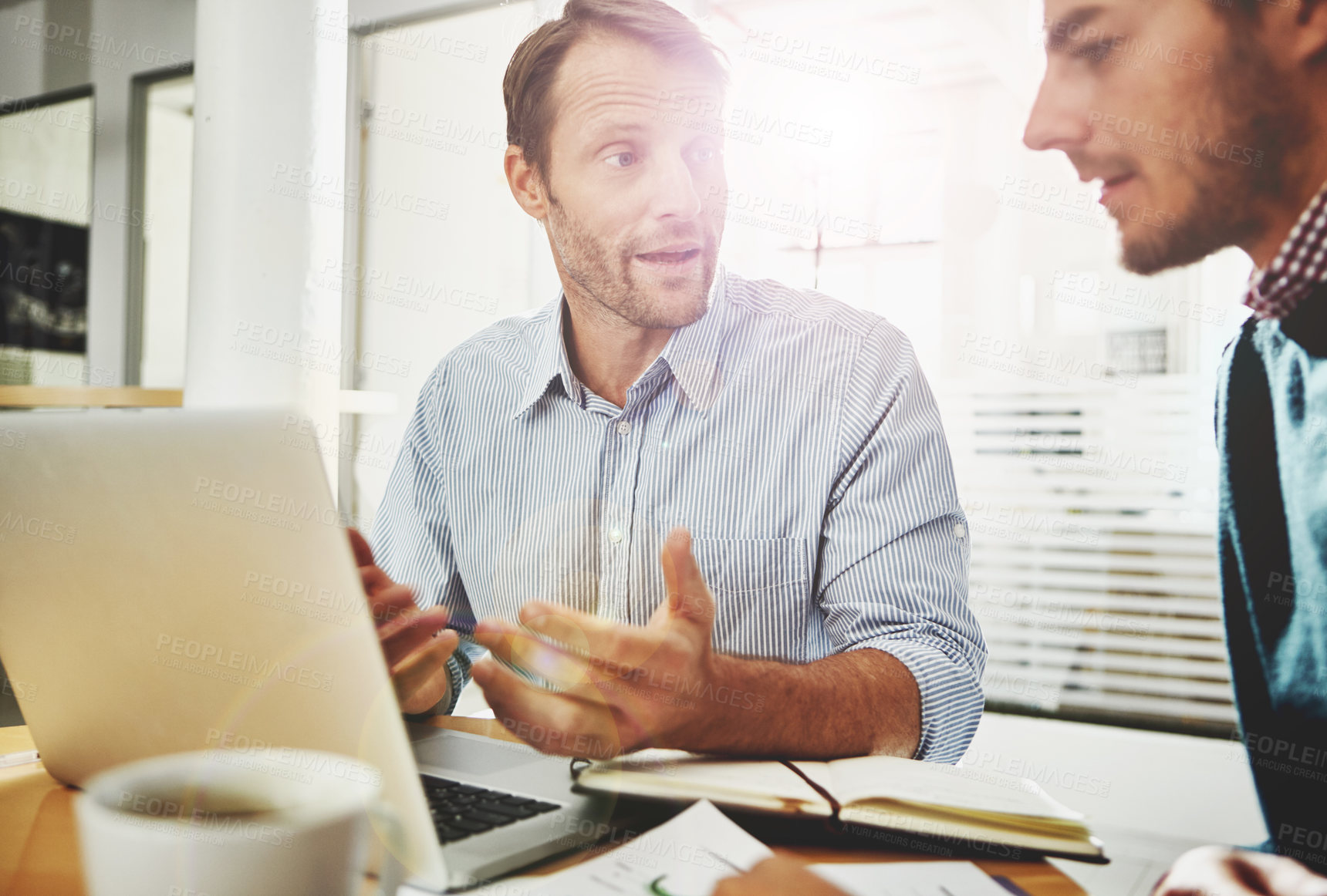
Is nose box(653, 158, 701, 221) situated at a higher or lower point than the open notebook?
higher

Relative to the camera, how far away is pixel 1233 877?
569 millimetres

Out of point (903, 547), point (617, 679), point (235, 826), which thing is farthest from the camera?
point (903, 547)

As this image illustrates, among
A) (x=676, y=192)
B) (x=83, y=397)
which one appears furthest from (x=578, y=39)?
(x=83, y=397)

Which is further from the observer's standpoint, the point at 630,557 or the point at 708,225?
the point at 708,225

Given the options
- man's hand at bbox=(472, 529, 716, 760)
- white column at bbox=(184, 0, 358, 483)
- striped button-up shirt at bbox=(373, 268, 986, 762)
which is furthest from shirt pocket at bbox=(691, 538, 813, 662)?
white column at bbox=(184, 0, 358, 483)

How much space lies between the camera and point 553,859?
1.65ft

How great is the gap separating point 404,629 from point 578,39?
1429 millimetres

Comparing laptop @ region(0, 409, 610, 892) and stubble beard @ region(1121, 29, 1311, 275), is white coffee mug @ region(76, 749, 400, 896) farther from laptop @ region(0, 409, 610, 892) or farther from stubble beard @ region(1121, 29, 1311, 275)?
stubble beard @ region(1121, 29, 1311, 275)

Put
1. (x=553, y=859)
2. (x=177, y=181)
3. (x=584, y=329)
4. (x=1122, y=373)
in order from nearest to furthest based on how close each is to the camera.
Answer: (x=553, y=859)
(x=584, y=329)
(x=1122, y=373)
(x=177, y=181)

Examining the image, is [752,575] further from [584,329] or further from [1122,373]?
[1122,373]

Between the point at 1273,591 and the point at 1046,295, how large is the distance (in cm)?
113

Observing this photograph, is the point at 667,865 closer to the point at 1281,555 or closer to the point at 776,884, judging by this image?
the point at 776,884

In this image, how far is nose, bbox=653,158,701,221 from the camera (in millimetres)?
1714

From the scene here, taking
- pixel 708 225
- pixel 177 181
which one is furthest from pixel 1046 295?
pixel 177 181
